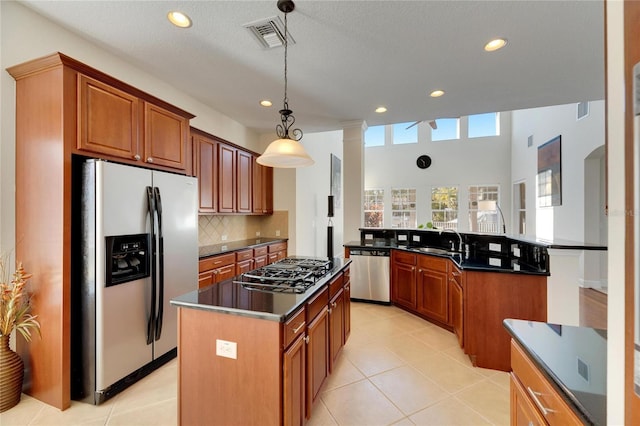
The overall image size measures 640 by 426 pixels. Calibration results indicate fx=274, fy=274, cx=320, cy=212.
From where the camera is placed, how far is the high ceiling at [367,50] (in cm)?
196

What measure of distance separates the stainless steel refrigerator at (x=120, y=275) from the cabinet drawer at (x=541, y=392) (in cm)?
248

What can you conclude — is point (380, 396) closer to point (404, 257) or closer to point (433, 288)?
point (433, 288)

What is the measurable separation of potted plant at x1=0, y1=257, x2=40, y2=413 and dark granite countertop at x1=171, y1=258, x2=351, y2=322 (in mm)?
1268

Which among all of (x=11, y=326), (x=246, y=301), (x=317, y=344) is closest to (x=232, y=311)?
(x=246, y=301)

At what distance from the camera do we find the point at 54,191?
1.87 meters

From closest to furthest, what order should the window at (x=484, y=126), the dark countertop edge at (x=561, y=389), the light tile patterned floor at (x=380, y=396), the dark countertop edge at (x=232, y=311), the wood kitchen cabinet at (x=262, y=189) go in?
the dark countertop edge at (x=561, y=389)
the dark countertop edge at (x=232, y=311)
the light tile patterned floor at (x=380, y=396)
the wood kitchen cabinet at (x=262, y=189)
the window at (x=484, y=126)

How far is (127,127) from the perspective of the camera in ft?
7.33

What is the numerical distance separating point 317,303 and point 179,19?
2297mm

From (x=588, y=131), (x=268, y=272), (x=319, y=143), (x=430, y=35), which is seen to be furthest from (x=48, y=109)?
(x=588, y=131)

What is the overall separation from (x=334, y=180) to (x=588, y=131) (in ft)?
17.1

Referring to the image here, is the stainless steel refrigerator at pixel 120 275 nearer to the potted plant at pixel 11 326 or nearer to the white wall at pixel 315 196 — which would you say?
the potted plant at pixel 11 326

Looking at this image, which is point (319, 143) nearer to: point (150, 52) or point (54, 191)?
point (150, 52)

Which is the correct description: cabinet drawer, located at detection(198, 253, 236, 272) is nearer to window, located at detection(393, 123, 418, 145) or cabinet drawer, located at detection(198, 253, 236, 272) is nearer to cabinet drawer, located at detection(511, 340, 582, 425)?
cabinet drawer, located at detection(511, 340, 582, 425)

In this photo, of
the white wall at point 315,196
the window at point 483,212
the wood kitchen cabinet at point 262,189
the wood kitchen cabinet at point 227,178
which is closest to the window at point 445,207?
the window at point 483,212
